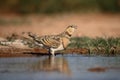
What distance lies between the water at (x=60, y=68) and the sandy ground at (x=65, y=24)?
5967 mm

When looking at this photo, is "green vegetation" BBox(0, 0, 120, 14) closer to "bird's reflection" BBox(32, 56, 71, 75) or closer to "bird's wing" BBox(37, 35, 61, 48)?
"bird's wing" BBox(37, 35, 61, 48)

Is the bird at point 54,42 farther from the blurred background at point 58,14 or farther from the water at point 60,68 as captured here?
the blurred background at point 58,14

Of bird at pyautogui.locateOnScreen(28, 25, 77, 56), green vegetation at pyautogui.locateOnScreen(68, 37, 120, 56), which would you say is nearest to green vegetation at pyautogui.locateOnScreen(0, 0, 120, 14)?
green vegetation at pyautogui.locateOnScreen(68, 37, 120, 56)

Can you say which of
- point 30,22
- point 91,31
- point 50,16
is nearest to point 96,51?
point 91,31

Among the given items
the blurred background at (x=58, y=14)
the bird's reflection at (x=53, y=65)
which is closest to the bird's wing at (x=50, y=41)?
the bird's reflection at (x=53, y=65)

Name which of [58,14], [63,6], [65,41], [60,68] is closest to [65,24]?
[58,14]

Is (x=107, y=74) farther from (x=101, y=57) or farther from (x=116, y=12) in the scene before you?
(x=116, y=12)

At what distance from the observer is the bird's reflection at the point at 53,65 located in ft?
43.5

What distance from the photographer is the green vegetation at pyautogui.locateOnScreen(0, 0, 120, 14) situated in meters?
27.6

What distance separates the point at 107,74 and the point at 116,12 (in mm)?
14640

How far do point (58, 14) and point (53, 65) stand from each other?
13.4 meters

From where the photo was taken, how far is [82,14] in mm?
27391

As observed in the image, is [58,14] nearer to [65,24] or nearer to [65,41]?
[65,24]

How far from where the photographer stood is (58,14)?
89.1ft
